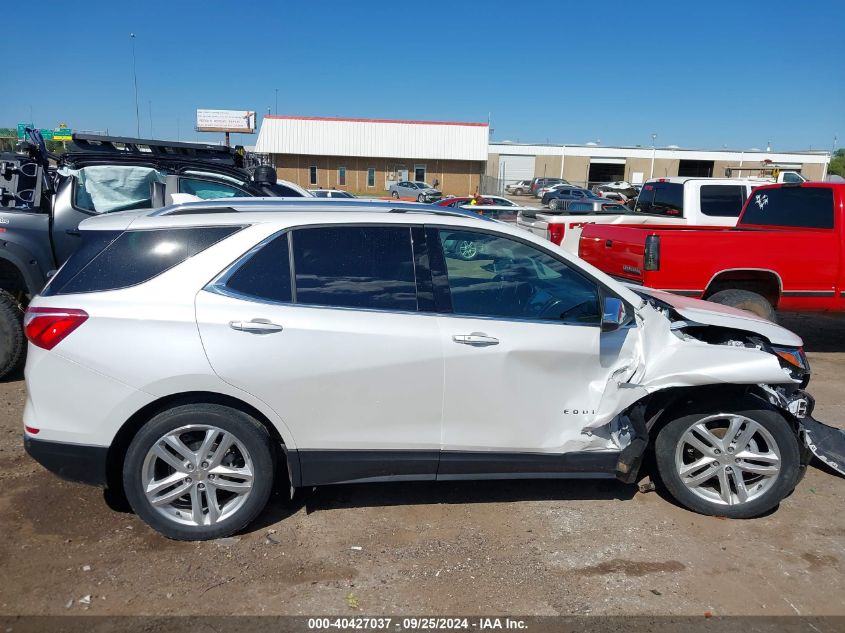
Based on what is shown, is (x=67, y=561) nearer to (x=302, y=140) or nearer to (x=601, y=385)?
(x=601, y=385)

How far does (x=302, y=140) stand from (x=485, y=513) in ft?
165

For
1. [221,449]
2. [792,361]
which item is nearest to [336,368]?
[221,449]

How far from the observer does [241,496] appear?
3500mm

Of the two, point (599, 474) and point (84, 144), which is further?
point (84, 144)

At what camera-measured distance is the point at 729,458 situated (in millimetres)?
3799

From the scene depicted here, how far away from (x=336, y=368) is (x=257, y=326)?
0.45 metres

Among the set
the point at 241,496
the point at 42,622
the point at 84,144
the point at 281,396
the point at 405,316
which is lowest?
the point at 42,622

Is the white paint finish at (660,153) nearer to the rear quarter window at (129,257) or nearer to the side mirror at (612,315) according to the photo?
the side mirror at (612,315)

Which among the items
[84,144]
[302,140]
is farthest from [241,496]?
[302,140]

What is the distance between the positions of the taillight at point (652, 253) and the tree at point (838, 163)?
6121 centimetres

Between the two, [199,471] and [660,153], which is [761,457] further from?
[660,153]

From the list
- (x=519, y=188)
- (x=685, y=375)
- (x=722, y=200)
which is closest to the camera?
(x=685, y=375)

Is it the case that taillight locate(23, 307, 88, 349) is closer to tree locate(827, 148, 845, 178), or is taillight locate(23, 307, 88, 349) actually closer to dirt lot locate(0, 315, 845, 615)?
dirt lot locate(0, 315, 845, 615)

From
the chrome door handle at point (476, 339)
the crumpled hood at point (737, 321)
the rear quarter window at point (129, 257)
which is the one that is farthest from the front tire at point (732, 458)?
the rear quarter window at point (129, 257)
